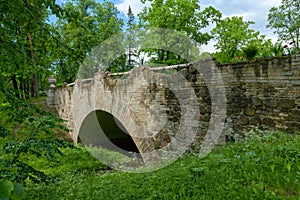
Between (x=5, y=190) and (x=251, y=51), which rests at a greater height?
(x=251, y=51)

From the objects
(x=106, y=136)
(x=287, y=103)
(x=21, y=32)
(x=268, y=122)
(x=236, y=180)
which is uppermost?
(x=21, y=32)

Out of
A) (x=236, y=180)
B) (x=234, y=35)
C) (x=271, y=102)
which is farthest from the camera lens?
(x=234, y=35)

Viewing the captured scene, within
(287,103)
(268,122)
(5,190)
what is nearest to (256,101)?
(268,122)

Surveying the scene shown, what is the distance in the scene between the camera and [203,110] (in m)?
5.30

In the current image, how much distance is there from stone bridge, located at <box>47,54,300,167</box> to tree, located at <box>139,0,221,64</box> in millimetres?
8057

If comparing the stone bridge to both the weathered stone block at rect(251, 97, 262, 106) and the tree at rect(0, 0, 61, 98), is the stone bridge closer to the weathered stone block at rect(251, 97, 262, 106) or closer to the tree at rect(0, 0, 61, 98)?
the weathered stone block at rect(251, 97, 262, 106)

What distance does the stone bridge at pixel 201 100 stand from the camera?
3980 mm

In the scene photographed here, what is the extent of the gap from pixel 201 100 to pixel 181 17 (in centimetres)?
1147

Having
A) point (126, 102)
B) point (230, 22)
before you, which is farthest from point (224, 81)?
point (230, 22)

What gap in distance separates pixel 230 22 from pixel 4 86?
1653cm

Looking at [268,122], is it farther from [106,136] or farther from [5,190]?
[106,136]

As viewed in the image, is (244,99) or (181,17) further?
(181,17)

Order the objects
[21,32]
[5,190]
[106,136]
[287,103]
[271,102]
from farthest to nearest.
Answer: [106,136] → [271,102] → [287,103] → [21,32] → [5,190]

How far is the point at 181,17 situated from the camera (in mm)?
15555
